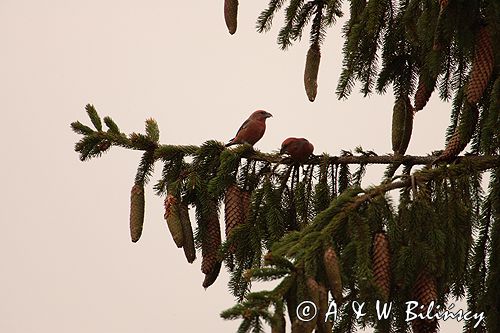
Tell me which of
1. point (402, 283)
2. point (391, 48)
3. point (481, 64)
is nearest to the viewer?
point (402, 283)

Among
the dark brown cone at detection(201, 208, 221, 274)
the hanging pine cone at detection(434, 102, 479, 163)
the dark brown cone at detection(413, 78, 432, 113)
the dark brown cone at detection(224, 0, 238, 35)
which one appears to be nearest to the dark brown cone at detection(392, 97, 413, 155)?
the dark brown cone at detection(413, 78, 432, 113)

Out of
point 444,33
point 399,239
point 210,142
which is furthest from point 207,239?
point 444,33

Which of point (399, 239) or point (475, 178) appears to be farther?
point (475, 178)

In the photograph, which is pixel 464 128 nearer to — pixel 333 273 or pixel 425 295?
pixel 425 295

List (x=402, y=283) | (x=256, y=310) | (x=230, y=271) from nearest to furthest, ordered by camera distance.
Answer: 1. (x=256, y=310)
2. (x=402, y=283)
3. (x=230, y=271)

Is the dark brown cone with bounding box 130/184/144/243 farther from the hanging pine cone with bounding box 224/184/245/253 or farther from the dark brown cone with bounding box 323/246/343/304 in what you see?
the dark brown cone with bounding box 323/246/343/304

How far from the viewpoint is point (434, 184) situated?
12.7 feet

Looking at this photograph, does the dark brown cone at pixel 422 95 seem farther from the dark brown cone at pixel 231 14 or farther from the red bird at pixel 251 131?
the red bird at pixel 251 131

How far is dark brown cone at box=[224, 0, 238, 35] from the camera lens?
4422mm

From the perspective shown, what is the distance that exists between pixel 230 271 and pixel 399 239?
3.42ft

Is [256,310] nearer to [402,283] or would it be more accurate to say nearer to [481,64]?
[402,283]

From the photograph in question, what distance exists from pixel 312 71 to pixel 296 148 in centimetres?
38

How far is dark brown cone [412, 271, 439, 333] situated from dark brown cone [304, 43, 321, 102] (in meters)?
1.30

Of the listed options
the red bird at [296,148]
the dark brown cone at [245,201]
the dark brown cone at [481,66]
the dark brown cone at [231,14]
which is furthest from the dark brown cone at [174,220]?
the dark brown cone at [481,66]
